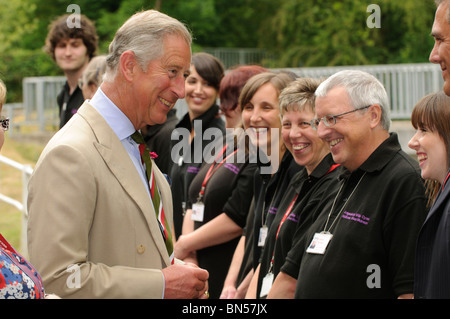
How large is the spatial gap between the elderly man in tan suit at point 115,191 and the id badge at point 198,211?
6.06ft

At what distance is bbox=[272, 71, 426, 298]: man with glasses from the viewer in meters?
2.97

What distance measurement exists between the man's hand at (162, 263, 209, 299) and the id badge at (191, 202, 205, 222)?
2099mm

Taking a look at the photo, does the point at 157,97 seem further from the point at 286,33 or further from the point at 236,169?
the point at 286,33

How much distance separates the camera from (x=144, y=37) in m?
2.82

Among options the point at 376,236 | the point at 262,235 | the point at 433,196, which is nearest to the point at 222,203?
the point at 262,235

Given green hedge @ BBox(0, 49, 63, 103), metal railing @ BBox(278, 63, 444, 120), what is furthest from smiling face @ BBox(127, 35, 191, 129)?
green hedge @ BBox(0, 49, 63, 103)

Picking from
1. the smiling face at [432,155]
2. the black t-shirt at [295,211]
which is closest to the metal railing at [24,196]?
the black t-shirt at [295,211]

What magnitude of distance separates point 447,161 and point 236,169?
2042 mm

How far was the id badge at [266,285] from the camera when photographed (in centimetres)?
381

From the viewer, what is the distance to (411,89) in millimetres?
13320

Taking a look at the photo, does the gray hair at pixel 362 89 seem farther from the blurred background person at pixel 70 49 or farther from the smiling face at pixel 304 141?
the blurred background person at pixel 70 49

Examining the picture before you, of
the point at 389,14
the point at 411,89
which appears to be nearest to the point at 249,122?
the point at 411,89

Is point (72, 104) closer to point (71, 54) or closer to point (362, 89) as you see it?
point (71, 54)

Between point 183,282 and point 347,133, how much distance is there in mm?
1207
